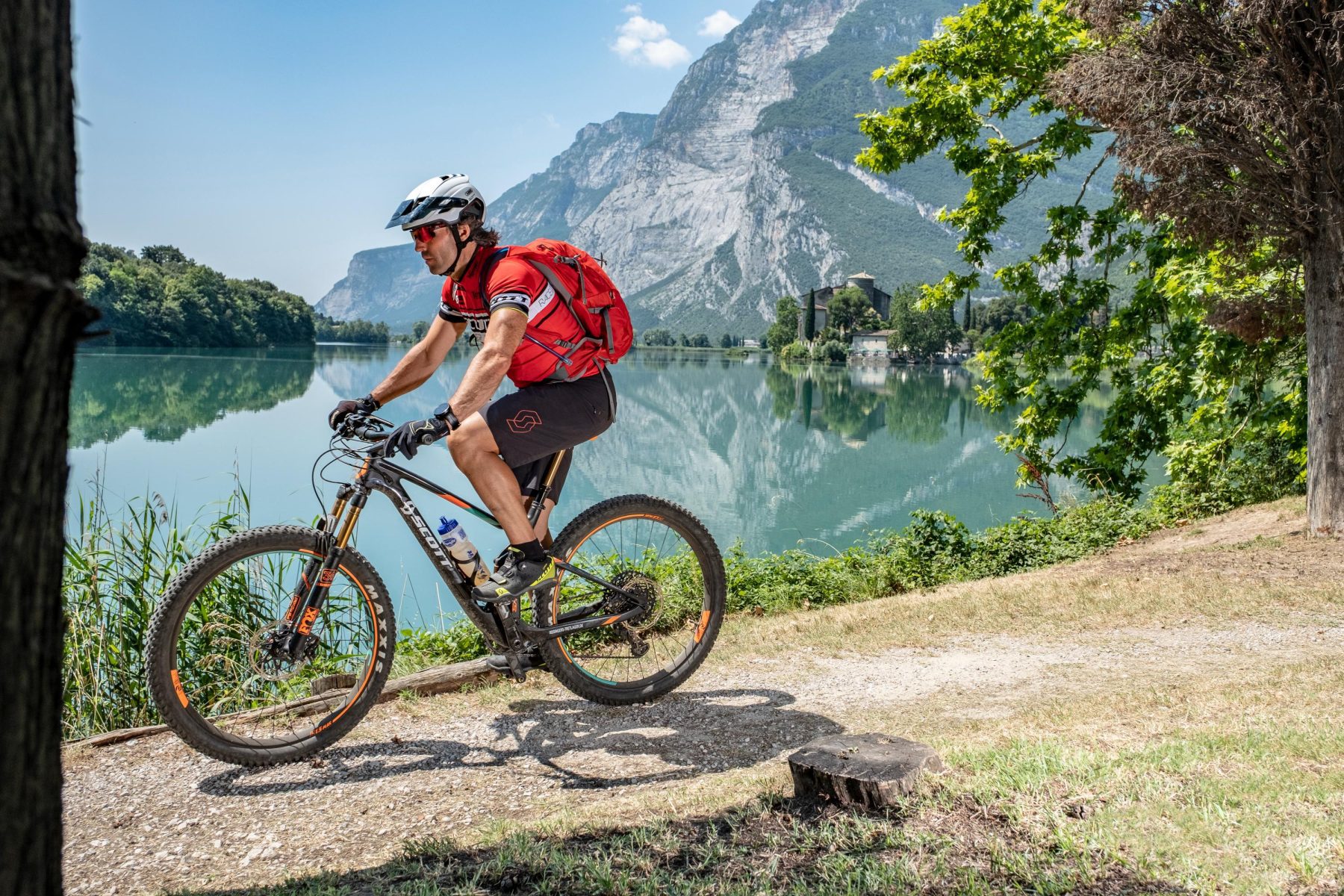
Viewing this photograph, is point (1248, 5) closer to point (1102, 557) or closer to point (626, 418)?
point (1102, 557)

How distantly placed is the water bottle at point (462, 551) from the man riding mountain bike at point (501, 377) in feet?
0.22

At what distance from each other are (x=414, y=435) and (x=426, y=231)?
94 cm

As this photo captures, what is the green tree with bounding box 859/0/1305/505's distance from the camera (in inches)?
542

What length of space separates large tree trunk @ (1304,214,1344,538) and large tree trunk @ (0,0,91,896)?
34.4ft

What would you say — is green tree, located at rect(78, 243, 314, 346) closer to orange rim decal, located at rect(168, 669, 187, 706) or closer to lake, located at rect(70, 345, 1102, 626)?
lake, located at rect(70, 345, 1102, 626)

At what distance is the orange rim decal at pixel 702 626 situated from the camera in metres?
5.48

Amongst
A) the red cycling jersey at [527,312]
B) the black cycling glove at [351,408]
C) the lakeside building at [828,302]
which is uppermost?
the lakeside building at [828,302]

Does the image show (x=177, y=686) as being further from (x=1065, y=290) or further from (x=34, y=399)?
(x=1065, y=290)

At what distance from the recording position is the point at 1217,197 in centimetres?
959

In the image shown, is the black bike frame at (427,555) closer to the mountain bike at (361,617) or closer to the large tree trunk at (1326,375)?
the mountain bike at (361,617)

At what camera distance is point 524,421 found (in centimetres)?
455

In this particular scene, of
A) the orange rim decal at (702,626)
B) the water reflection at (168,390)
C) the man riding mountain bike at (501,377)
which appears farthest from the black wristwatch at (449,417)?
the water reflection at (168,390)

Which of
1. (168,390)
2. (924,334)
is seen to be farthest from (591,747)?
(924,334)

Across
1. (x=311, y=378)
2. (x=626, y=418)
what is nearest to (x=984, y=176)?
(x=626, y=418)
